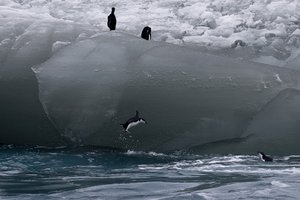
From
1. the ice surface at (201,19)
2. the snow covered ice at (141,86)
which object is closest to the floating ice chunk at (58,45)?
the snow covered ice at (141,86)

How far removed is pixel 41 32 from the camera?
46.2ft

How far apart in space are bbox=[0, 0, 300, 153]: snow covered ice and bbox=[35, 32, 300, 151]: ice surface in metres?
0.02

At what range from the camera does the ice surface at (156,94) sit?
11.9 metres

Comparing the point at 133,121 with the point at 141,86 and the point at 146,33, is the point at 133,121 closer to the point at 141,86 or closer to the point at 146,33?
the point at 141,86

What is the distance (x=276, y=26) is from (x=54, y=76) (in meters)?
5.73

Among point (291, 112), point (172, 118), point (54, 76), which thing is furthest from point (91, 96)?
point (291, 112)

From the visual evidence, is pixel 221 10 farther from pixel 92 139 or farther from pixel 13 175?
pixel 13 175

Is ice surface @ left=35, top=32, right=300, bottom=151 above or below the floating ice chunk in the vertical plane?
below

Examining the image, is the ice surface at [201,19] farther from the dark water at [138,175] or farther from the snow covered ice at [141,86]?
the dark water at [138,175]

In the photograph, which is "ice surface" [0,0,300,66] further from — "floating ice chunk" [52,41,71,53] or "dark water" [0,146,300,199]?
"dark water" [0,146,300,199]

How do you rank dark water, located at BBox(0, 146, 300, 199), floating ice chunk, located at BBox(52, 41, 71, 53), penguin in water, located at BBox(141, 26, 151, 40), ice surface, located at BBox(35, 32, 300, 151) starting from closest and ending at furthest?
dark water, located at BBox(0, 146, 300, 199) → ice surface, located at BBox(35, 32, 300, 151) → floating ice chunk, located at BBox(52, 41, 71, 53) → penguin in water, located at BBox(141, 26, 151, 40)

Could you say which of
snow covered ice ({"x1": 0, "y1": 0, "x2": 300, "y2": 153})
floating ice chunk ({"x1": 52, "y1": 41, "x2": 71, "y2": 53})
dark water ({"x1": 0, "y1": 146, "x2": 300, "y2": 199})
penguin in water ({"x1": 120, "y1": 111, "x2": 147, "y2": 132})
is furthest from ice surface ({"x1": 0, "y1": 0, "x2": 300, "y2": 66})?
dark water ({"x1": 0, "y1": 146, "x2": 300, "y2": 199})

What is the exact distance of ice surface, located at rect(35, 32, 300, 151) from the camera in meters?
11.9

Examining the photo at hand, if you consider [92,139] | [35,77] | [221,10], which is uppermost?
[221,10]
